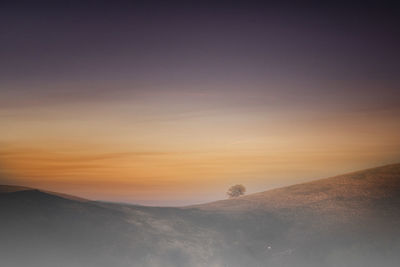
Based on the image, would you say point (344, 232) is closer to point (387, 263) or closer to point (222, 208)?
point (387, 263)

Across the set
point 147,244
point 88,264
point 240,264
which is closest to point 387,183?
point 240,264

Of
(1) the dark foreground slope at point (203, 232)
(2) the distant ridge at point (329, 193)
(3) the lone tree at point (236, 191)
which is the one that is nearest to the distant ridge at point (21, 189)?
(1) the dark foreground slope at point (203, 232)

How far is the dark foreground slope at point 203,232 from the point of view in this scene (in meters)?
23.7

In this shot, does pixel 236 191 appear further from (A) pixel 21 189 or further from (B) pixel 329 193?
(A) pixel 21 189

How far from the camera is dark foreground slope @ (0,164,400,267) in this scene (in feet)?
77.6

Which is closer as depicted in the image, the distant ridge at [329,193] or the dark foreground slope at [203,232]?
the dark foreground slope at [203,232]

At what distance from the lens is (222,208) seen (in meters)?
32.2

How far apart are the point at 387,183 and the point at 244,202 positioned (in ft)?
31.6

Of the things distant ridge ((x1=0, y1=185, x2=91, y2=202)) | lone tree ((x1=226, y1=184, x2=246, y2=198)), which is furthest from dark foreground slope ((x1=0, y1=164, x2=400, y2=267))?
lone tree ((x1=226, y1=184, x2=246, y2=198))

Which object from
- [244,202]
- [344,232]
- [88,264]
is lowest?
[88,264]

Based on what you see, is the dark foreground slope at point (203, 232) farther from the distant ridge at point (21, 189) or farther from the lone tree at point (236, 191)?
the lone tree at point (236, 191)

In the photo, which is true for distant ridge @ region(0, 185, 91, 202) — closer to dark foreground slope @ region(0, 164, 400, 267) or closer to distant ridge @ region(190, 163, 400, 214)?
dark foreground slope @ region(0, 164, 400, 267)

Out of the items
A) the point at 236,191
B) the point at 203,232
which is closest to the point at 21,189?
the point at 203,232

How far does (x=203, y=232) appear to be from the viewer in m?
27.3
